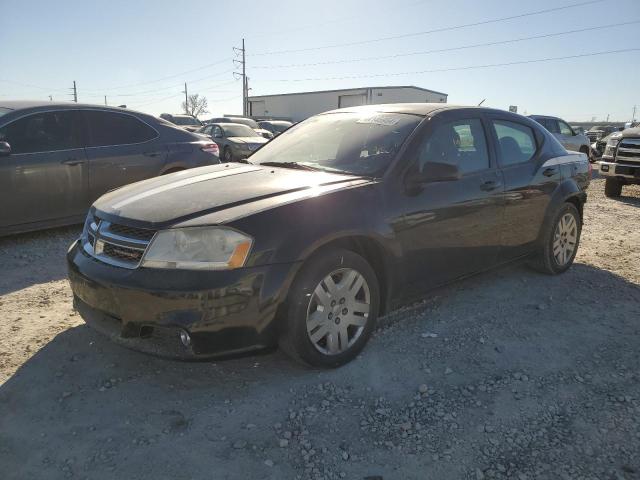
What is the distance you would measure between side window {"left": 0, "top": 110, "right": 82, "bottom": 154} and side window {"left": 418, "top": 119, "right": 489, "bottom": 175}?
419cm

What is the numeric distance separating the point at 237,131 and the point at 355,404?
16244 millimetres

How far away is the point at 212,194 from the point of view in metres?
2.98

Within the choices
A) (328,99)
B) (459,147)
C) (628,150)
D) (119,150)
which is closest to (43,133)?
(119,150)

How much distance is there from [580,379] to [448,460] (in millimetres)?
1249

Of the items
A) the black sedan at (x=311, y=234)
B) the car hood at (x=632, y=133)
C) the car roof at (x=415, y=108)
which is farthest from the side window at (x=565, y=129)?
the car roof at (x=415, y=108)

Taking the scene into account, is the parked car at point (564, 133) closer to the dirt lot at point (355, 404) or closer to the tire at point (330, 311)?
the dirt lot at point (355, 404)

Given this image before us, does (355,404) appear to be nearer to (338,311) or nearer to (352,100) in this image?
(338,311)

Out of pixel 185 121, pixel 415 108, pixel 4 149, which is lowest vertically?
pixel 4 149

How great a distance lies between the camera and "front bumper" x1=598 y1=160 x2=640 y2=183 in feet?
32.0

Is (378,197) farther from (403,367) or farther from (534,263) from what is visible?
(534,263)

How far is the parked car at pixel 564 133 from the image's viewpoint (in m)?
16.3

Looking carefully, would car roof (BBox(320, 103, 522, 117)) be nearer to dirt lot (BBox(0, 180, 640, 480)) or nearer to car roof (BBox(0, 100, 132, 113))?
dirt lot (BBox(0, 180, 640, 480))

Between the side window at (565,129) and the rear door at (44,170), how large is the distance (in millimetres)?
15624

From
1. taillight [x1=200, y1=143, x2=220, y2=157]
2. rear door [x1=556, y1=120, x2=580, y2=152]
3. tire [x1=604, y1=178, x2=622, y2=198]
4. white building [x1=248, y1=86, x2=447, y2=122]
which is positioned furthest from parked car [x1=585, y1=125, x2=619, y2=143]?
taillight [x1=200, y1=143, x2=220, y2=157]
